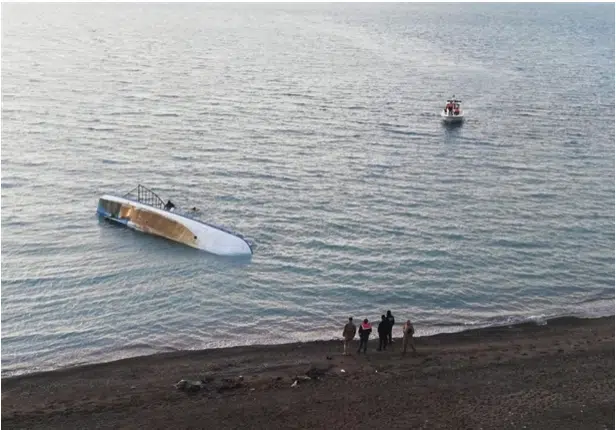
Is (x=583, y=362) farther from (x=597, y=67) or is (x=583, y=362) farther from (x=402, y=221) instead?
(x=597, y=67)

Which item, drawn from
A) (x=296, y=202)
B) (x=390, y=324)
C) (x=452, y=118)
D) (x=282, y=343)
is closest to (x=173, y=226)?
(x=296, y=202)

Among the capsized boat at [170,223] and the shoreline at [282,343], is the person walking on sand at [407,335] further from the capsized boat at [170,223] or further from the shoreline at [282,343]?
the capsized boat at [170,223]

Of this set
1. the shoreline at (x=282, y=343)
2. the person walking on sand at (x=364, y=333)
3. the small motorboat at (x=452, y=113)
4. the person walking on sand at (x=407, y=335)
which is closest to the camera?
the person walking on sand at (x=364, y=333)

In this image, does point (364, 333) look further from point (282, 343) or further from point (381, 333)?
point (282, 343)

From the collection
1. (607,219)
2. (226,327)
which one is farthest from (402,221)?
(226,327)

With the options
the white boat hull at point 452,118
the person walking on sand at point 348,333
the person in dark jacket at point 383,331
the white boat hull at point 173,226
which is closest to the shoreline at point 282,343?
the person in dark jacket at point 383,331

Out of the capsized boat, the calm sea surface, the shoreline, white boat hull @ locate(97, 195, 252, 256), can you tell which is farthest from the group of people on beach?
the capsized boat
